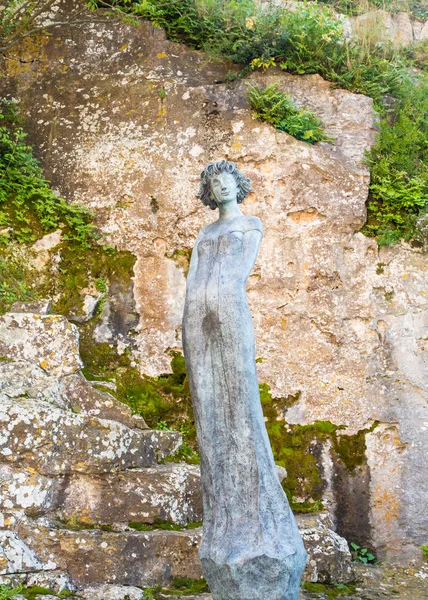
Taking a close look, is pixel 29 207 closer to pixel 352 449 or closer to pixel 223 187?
pixel 223 187

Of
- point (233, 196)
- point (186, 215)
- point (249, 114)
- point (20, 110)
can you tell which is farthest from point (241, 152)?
point (233, 196)

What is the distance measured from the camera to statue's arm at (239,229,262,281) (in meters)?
4.28

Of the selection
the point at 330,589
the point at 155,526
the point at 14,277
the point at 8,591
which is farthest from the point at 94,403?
the point at 330,589

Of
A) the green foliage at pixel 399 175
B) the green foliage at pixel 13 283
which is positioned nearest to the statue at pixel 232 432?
the green foliage at pixel 13 283

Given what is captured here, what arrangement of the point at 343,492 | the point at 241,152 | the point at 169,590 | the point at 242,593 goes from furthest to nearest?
the point at 241,152 → the point at 343,492 → the point at 169,590 → the point at 242,593

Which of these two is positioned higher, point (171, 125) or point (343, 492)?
point (171, 125)

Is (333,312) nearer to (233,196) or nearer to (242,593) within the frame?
(233,196)

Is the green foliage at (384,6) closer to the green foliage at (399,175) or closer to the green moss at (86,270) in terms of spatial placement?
the green foliage at (399,175)

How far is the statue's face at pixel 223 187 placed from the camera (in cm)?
454

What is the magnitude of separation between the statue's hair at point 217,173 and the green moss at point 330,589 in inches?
124

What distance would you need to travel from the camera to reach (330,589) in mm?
5430

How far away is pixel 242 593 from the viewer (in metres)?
3.70

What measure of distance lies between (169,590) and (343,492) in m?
2.33

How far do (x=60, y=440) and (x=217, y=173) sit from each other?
8.29 feet
